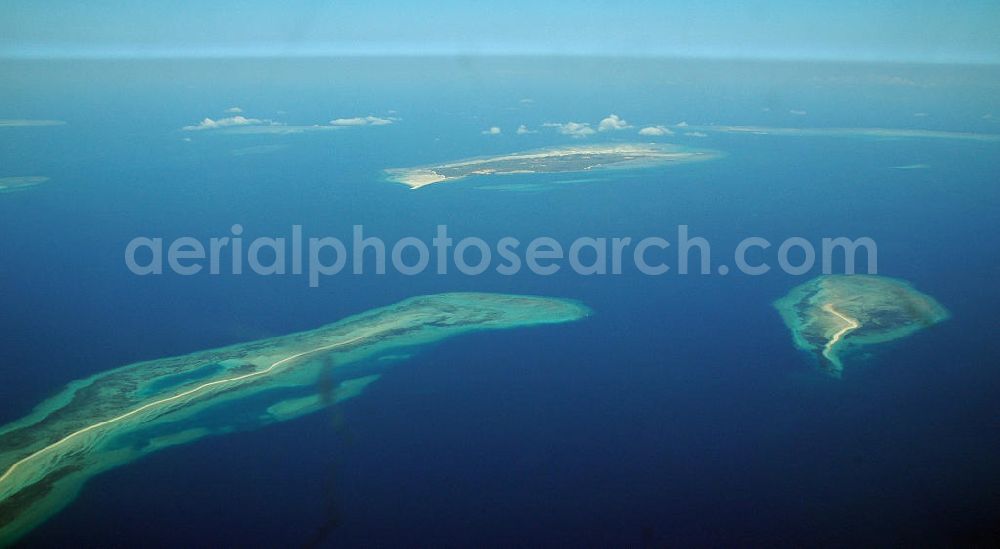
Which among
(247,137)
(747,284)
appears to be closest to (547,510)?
(747,284)

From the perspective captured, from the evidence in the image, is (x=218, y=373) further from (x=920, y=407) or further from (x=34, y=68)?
(x=34, y=68)

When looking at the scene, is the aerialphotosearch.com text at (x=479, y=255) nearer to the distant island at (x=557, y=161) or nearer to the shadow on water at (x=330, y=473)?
the shadow on water at (x=330, y=473)

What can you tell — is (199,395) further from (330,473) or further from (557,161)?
(557,161)

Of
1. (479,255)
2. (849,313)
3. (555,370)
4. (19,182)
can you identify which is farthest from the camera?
(19,182)

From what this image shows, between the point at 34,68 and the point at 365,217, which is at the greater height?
the point at 34,68

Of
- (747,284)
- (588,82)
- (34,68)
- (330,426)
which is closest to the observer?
(330,426)

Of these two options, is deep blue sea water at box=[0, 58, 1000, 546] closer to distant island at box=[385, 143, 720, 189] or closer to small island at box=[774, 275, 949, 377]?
small island at box=[774, 275, 949, 377]

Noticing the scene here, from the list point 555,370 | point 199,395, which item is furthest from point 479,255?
point 199,395
